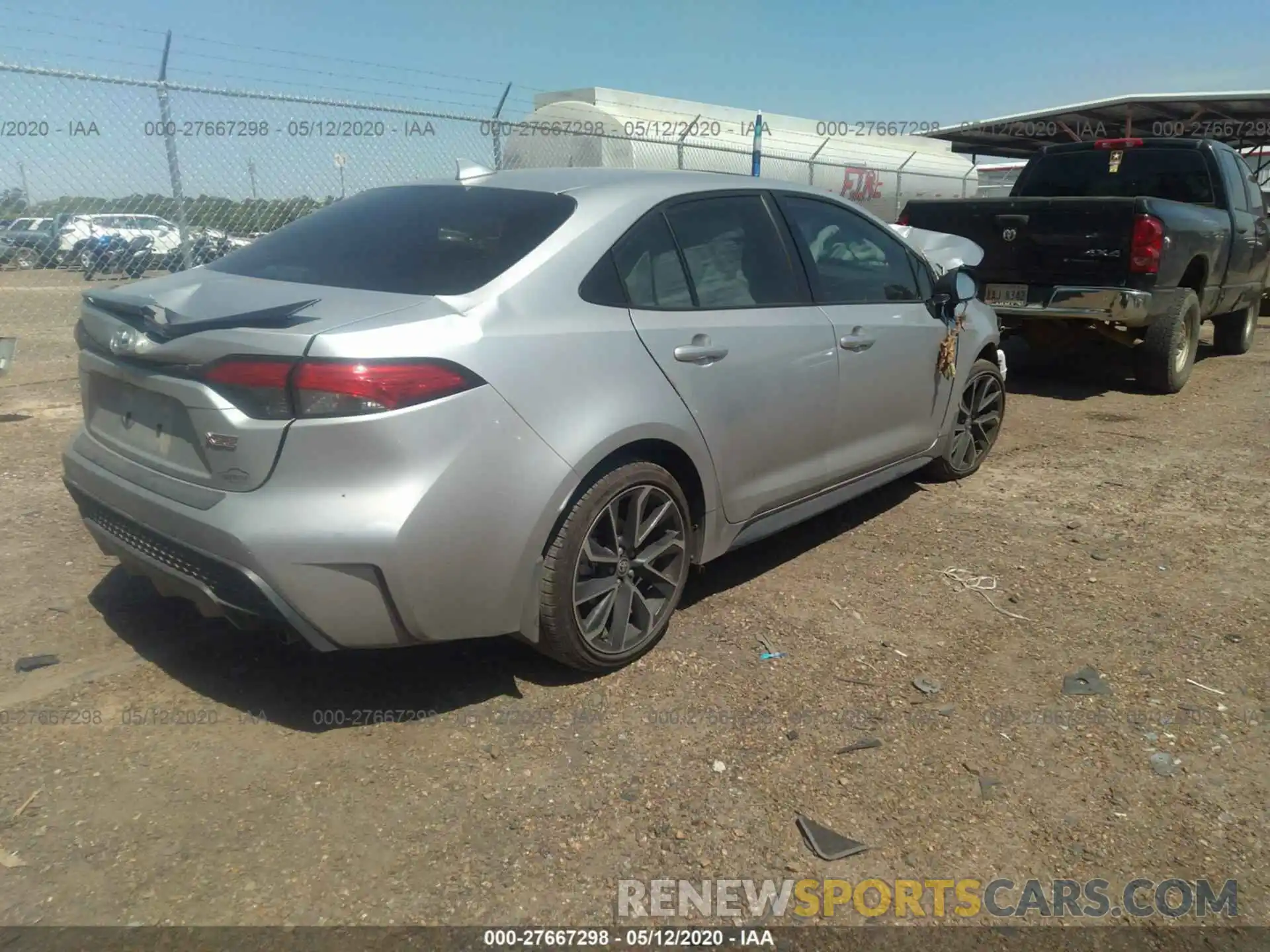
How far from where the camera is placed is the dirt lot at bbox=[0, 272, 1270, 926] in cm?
231

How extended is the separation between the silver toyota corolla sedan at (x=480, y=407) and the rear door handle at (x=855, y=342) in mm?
21

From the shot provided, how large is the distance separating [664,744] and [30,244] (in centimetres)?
818

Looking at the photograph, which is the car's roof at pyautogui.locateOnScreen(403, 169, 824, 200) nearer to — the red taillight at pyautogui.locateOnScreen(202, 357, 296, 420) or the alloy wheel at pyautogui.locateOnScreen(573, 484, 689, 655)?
the alloy wheel at pyautogui.locateOnScreen(573, 484, 689, 655)

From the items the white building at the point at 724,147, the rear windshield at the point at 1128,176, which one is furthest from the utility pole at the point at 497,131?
the rear windshield at the point at 1128,176

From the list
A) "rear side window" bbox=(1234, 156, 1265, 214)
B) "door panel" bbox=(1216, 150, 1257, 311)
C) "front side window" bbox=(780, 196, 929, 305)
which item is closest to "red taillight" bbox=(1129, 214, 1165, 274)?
"door panel" bbox=(1216, 150, 1257, 311)

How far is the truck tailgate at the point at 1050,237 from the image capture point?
6.97 metres

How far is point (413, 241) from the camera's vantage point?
3105mm

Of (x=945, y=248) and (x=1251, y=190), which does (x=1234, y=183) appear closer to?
(x=1251, y=190)

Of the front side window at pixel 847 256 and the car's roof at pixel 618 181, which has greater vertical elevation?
the car's roof at pixel 618 181

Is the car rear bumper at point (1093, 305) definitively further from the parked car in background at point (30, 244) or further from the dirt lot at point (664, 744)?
the parked car in background at point (30, 244)

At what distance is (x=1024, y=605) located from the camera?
3826 mm

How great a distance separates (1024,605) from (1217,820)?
1.34 metres

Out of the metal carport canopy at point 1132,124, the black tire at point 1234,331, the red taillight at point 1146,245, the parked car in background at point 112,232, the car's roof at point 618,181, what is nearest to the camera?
the car's roof at point 618,181

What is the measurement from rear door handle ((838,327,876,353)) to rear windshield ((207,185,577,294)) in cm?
134
